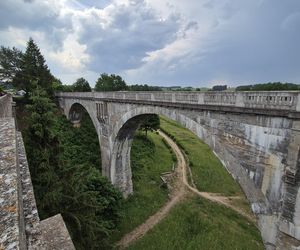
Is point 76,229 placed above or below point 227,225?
above

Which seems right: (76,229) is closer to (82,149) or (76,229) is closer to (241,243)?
(241,243)

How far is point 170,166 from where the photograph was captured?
29172 mm

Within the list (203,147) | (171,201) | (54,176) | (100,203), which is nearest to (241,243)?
(171,201)

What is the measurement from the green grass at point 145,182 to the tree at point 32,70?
19.0 meters

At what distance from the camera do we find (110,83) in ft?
249

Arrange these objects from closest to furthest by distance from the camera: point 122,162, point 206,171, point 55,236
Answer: point 55,236
point 122,162
point 206,171

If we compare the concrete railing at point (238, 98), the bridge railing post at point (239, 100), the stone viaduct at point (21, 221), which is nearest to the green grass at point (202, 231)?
the concrete railing at point (238, 98)

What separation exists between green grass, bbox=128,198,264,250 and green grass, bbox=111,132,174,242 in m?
1.77

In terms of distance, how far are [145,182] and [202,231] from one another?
917cm

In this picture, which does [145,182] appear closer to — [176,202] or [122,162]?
[122,162]

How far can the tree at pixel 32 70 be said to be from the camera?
1404 inches

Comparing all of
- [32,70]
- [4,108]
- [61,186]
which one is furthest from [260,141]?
[32,70]

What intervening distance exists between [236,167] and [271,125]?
8.68ft

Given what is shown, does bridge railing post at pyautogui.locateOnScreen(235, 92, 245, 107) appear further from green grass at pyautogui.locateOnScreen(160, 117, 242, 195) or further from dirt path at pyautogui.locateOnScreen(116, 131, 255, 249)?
green grass at pyautogui.locateOnScreen(160, 117, 242, 195)
